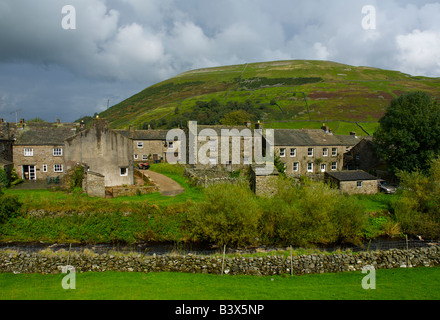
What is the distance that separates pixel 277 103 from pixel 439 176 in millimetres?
93116

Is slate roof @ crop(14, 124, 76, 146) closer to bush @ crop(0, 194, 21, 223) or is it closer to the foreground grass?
bush @ crop(0, 194, 21, 223)

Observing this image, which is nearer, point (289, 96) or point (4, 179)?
point (4, 179)

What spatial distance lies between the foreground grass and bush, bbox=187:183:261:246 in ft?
13.1

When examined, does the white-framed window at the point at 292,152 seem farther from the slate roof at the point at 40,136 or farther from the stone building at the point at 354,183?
the slate roof at the point at 40,136

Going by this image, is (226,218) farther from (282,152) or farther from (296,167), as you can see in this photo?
(296,167)

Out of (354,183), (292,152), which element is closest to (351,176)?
(354,183)

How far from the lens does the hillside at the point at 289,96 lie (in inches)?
3829

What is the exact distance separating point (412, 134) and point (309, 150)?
13736mm

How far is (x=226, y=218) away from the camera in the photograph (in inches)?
784

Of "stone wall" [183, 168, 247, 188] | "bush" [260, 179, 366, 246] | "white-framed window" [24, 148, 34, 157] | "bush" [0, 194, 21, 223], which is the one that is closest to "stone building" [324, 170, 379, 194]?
"stone wall" [183, 168, 247, 188]

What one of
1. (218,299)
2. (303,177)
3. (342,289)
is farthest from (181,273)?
(303,177)

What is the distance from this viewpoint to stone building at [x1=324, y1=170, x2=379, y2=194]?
3416 cm

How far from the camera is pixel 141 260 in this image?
1695 centimetres

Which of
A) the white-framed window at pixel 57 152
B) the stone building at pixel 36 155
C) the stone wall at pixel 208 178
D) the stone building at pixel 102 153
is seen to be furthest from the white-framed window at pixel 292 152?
the white-framed window at pixel 57 152
